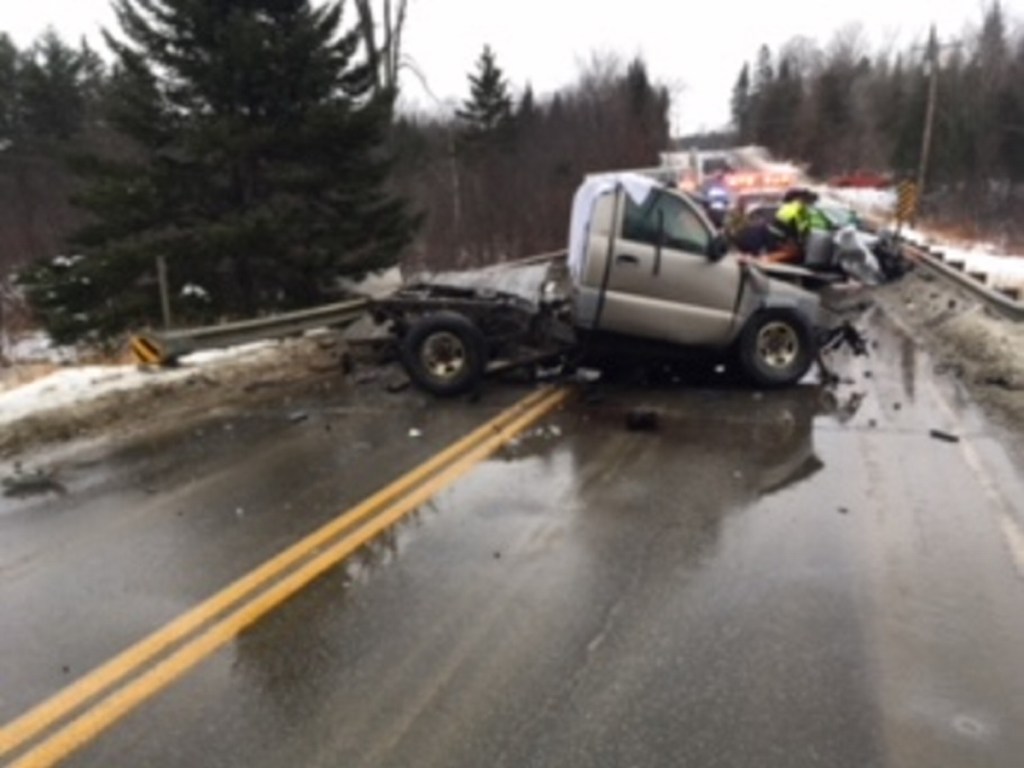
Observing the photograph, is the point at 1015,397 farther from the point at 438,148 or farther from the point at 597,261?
the point at 438,148

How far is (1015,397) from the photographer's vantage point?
9852 mm

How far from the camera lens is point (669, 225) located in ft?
33.4

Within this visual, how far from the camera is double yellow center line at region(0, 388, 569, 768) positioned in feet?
12.8

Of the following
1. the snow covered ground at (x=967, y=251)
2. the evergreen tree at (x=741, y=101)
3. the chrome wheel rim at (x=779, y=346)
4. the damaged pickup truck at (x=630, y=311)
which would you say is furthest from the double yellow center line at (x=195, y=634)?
the evergreen tree at (x=741, y=101)

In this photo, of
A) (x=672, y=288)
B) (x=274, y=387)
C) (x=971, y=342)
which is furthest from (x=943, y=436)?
(x=274, y=387)

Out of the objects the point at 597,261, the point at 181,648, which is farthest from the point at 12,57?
the point at 181,648

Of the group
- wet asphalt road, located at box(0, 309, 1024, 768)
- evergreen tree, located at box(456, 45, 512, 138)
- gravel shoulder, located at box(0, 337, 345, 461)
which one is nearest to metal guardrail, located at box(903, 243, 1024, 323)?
wet asphalt road, located at box(0, 309, 1024, 768)

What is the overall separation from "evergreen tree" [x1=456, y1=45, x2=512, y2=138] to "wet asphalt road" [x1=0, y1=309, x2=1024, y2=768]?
61.0 metres

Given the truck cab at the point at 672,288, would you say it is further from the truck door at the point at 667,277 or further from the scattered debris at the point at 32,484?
the scattered debris at the point at 32,484

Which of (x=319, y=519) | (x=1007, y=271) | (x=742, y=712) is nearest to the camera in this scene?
(x=742, y=712)

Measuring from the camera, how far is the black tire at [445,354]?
10.3 metres

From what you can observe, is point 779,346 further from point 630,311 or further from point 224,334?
point 224,334

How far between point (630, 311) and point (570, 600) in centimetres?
549

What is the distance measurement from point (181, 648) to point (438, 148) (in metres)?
63.7
